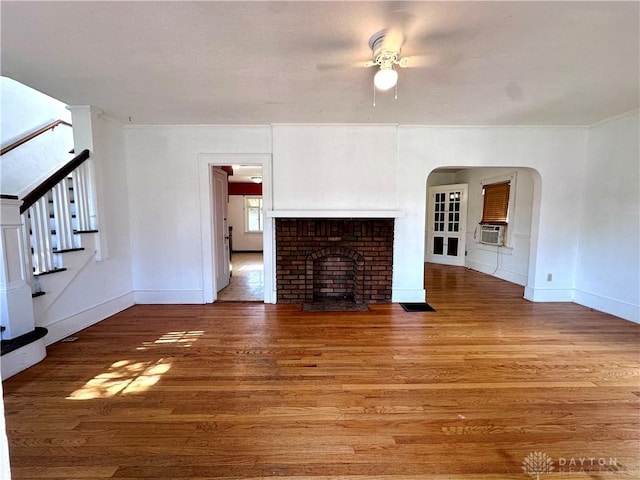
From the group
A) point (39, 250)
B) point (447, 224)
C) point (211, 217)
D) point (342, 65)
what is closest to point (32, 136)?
point (39, 250)

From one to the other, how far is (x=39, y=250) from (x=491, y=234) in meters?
6.96

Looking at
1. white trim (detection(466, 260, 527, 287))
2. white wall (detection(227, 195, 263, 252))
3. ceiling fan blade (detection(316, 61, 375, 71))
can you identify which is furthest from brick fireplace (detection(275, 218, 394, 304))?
white wall (detection(227, 195, 263, 252))

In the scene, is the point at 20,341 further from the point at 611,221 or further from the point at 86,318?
the point at 611,221

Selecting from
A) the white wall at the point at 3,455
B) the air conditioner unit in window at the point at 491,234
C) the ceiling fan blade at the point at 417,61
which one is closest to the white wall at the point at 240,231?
the air conditioner unit in window at the point at 491,234

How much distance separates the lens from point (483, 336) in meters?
2.96

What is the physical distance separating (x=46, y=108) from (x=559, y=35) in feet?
19.7

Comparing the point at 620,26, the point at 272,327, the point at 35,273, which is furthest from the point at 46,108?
the point at 620,26

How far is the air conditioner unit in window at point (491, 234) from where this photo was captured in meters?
5.65

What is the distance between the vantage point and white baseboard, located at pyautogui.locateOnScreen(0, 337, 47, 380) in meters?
2.19

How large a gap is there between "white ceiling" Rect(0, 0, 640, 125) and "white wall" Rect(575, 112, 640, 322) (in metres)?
0.53

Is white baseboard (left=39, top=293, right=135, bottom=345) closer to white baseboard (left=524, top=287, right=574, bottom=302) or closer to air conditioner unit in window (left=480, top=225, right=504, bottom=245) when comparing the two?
white baseboard (left=524, top=287, right=574, bottom=302)

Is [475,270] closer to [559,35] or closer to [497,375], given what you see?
[497,375]

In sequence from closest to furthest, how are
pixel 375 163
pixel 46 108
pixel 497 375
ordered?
pixel 497 375 → pixel 375 163 → pixel 46 108

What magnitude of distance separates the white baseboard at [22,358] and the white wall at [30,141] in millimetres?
2173
